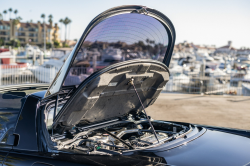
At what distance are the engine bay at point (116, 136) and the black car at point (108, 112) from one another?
11 mm

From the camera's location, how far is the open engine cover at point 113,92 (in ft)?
7.94

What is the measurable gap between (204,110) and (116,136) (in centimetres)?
621

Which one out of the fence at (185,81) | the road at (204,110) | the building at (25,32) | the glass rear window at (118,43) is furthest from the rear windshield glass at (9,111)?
the building at (25,32)

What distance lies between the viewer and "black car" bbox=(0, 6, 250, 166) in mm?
2340

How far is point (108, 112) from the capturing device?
317 cm

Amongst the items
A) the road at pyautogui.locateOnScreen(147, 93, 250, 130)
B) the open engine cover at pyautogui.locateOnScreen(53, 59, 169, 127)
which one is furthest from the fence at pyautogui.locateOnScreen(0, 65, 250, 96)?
the open engine cover at pyautogui.locateOnScreen(53, 59, 169, 127)

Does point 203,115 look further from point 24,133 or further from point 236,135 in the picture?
point 24,133

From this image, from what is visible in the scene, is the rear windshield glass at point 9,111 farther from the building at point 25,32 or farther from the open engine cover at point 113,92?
the building at point 25,32

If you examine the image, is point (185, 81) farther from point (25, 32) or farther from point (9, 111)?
point (25, 32)

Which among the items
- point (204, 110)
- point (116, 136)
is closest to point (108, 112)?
point (116, 136)

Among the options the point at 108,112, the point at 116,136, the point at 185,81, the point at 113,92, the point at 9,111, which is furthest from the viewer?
the point at 185,81

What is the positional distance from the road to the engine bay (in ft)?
12.6

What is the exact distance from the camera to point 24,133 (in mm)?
2492

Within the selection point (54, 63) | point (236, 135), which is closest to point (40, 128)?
point (236, 135)
